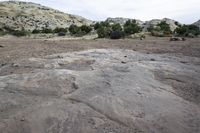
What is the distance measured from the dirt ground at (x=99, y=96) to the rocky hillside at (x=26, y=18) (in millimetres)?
43619

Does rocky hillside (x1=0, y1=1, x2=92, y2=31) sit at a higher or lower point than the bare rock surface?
lower

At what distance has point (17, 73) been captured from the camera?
10508 millimetres

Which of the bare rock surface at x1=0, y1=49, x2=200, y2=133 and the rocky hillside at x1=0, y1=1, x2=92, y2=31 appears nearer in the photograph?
the bare rock surface at x1=0, y1=49, x2=200, y2=133

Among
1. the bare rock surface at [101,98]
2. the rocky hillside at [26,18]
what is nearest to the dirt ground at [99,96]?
the bare rock surface at [101,98]

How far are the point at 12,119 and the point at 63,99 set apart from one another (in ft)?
4.51

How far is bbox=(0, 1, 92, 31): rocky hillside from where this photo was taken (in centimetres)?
5798

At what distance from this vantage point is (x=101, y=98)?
836cm

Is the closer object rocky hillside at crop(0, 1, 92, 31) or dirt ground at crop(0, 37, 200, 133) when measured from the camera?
dirt ground at crop(0, 37, 200, 133)

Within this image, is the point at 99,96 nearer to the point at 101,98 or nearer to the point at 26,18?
the point at 101,98

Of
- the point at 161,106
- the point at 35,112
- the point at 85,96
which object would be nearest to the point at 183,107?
the point at 161,106

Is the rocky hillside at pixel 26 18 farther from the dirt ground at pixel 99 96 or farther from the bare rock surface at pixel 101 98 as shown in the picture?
the bare rock surface at pixel 101 98

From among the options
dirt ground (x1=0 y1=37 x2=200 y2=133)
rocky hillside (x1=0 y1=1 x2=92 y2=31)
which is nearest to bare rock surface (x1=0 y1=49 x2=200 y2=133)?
dirt ground (x1=0 y1=37 x2=200 y2=133)

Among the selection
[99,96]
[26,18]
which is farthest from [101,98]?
[26,18]

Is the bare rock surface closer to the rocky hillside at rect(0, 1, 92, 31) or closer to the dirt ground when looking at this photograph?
the dirt ground
